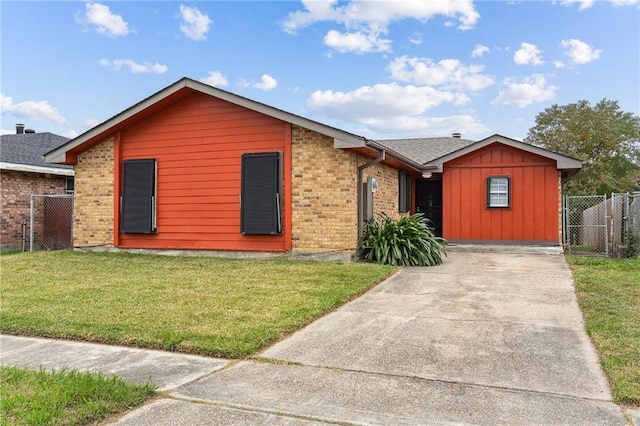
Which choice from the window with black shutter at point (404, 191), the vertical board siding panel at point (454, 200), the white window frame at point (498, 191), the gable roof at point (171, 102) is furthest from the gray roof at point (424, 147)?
the gable roof at point (171, 102)

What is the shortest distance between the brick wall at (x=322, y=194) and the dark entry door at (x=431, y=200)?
6370mm

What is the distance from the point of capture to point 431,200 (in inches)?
624

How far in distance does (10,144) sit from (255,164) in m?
10.8

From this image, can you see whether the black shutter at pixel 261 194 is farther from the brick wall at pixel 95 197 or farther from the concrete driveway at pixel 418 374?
the concrete driveway at pixel 418 374

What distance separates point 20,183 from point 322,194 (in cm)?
1002

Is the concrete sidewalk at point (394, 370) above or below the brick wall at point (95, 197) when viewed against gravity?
below

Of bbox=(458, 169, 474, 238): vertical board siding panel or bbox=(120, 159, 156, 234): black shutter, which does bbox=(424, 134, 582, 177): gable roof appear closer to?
bbox=(458, 169, 474, 238): vertical board siding panel

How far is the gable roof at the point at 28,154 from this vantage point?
545 inches

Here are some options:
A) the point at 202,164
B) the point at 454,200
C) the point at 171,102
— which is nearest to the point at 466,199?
the point at 454,200

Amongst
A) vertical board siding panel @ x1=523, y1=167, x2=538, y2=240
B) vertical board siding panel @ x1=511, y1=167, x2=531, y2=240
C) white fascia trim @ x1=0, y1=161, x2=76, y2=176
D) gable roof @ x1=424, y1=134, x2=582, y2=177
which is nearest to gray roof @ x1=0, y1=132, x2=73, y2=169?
white fascia trim @ x1=0, y1=161, x2=76, y2=176

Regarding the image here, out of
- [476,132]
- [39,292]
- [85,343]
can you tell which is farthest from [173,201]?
[476,132]

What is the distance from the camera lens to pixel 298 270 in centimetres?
837

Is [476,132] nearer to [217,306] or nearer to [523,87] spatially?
[523,87]

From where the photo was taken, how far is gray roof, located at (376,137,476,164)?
1567 cm
